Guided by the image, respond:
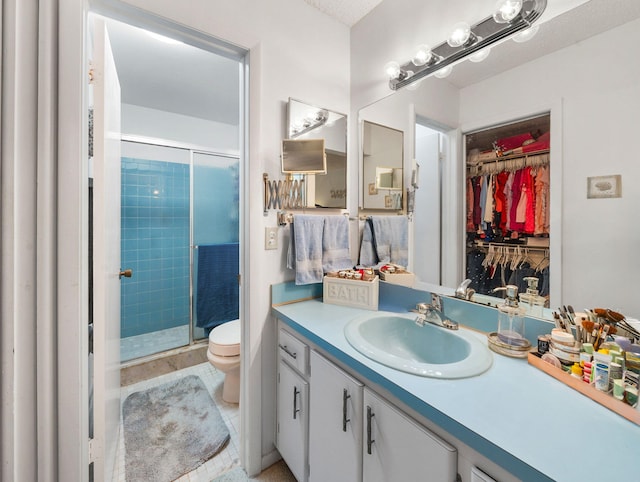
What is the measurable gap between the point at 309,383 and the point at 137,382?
168cm

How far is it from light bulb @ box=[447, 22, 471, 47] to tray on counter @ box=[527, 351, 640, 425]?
3.79 feet

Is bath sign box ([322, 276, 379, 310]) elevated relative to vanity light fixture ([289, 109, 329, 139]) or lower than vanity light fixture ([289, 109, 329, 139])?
lower

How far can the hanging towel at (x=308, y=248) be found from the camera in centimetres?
135

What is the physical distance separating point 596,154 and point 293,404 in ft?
4.60

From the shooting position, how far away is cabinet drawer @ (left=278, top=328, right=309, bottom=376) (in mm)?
1111

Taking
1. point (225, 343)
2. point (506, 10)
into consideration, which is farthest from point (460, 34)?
point (225, 343)

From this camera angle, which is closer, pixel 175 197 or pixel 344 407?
pixel 344 407

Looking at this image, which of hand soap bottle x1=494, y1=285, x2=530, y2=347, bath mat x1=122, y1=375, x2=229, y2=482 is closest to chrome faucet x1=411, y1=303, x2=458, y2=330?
hand soap bottle x1=494, y1=285, x2=530, y2=347

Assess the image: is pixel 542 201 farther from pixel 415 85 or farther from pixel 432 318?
pixel 415 85

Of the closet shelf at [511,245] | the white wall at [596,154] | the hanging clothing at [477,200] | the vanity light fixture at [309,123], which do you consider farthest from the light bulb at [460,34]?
the closet shelf at [511,245]

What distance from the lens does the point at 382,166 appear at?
1.49 meters

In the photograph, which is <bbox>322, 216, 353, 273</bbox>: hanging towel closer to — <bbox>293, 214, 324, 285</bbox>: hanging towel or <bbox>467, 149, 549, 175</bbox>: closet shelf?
<bbox>293, 214, 324, 285</bbox>: hanging towel

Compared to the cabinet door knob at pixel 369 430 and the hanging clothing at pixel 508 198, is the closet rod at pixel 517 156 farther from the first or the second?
the cabinet door knob at pixel 369 430

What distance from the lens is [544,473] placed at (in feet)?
1.50
